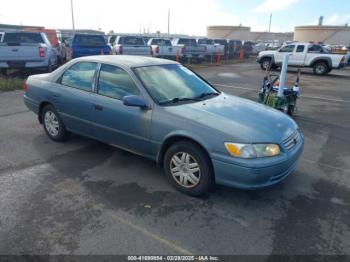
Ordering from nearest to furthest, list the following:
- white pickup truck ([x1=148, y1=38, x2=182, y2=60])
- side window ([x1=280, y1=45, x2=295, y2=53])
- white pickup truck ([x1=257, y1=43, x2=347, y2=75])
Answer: white pickup truck ([x1=257, y1=43, x2=347, y2=75]) → white pickup truck ([x1=148, y1=38, x2=182, y2=60]) → side window ([x1=280, y1=45, x2=295, y2=53])

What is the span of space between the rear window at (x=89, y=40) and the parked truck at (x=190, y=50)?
21.0 ft

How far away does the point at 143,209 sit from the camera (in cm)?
331

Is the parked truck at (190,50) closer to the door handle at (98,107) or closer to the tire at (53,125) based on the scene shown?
the tire at (53,125)

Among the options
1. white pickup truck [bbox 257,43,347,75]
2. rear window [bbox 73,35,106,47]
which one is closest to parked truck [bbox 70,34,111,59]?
rear window [bbox 73,35,106,47]

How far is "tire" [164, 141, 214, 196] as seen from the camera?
3365 mm

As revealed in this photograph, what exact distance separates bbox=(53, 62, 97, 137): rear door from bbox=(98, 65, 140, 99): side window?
187mm

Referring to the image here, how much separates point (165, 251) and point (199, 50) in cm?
1995

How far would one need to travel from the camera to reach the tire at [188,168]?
3365mm

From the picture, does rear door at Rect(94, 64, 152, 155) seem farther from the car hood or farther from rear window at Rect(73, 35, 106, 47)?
rear window at Rect(73, 35, 106, 47)

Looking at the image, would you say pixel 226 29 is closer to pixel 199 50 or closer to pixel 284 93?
pixel 199 50

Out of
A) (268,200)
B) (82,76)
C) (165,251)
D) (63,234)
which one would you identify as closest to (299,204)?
(268,200)

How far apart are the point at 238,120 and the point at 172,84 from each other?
3.87 ft

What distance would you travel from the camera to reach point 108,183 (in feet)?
12.7

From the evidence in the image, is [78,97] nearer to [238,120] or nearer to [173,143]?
[173,143]
